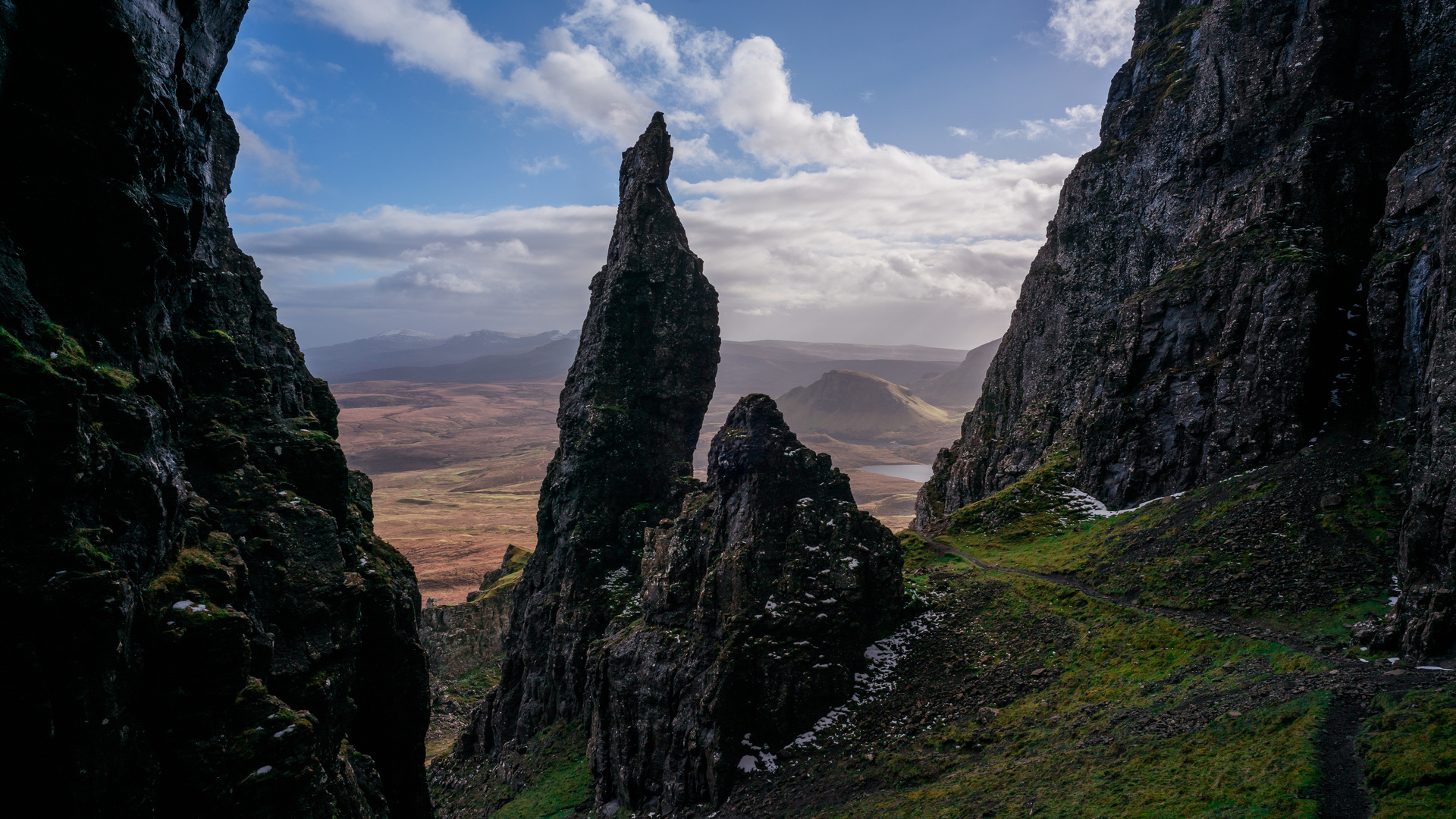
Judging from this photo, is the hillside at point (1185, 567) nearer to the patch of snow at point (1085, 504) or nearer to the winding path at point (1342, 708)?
the winding path at point (1342, 708)

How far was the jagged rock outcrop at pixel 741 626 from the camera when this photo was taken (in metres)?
35.2

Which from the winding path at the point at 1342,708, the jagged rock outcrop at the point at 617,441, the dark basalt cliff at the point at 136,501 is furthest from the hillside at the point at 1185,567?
the dark basalt cliff at the point at 136,501

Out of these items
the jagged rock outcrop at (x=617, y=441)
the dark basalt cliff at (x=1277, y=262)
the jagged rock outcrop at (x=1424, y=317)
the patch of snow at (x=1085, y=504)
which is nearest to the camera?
the jagged rock outcrop at (x=1424, y=317)

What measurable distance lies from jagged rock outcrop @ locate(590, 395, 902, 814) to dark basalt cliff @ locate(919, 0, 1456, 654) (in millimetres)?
25927

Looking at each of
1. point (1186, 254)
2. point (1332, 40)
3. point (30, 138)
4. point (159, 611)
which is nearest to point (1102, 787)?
point (159, 611)

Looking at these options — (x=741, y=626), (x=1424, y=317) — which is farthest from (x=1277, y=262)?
(x=741, y=626)

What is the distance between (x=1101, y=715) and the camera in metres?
29.3

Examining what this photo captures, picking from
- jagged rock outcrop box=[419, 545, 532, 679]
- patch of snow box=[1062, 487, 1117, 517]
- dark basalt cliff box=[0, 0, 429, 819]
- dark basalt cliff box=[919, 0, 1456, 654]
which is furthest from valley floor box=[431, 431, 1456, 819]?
jagged rock outcrop box=[419, 545, 532, 679]

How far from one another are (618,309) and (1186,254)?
181 ft

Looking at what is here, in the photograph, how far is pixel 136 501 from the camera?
597 inches

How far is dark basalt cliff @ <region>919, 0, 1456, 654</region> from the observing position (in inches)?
1561

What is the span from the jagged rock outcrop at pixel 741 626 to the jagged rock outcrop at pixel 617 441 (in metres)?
9.63

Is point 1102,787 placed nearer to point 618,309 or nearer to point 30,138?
point 30,138

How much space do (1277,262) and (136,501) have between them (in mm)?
68729
